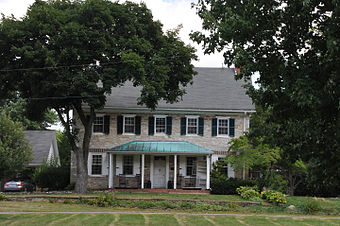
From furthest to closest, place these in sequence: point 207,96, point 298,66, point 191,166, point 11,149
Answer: point 11,149
point 207,96
point 191,166
point 298,66

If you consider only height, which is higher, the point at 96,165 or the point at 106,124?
the point at 106,124

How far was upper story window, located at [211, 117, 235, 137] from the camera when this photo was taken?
30.4 metres

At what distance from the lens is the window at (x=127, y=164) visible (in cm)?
3009

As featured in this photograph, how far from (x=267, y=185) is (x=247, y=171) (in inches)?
134

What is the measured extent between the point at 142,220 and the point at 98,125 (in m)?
15.7

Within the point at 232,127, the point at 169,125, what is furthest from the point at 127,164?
the point at 232,127

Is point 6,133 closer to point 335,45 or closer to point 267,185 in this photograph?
point 267,185

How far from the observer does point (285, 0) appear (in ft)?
25.9

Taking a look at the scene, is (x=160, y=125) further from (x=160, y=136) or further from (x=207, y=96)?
(x=207, y=96)

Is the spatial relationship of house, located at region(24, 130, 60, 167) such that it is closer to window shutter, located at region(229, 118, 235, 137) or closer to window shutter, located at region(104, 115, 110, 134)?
window shutter, located at region(104, 115, 110, 134)

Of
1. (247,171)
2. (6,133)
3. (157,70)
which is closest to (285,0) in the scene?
(157,70)

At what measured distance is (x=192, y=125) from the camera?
3056 centimetres

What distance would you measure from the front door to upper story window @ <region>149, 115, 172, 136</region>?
180cm

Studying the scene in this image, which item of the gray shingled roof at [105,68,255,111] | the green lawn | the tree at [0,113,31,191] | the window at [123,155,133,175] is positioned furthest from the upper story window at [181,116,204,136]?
the green lawn
